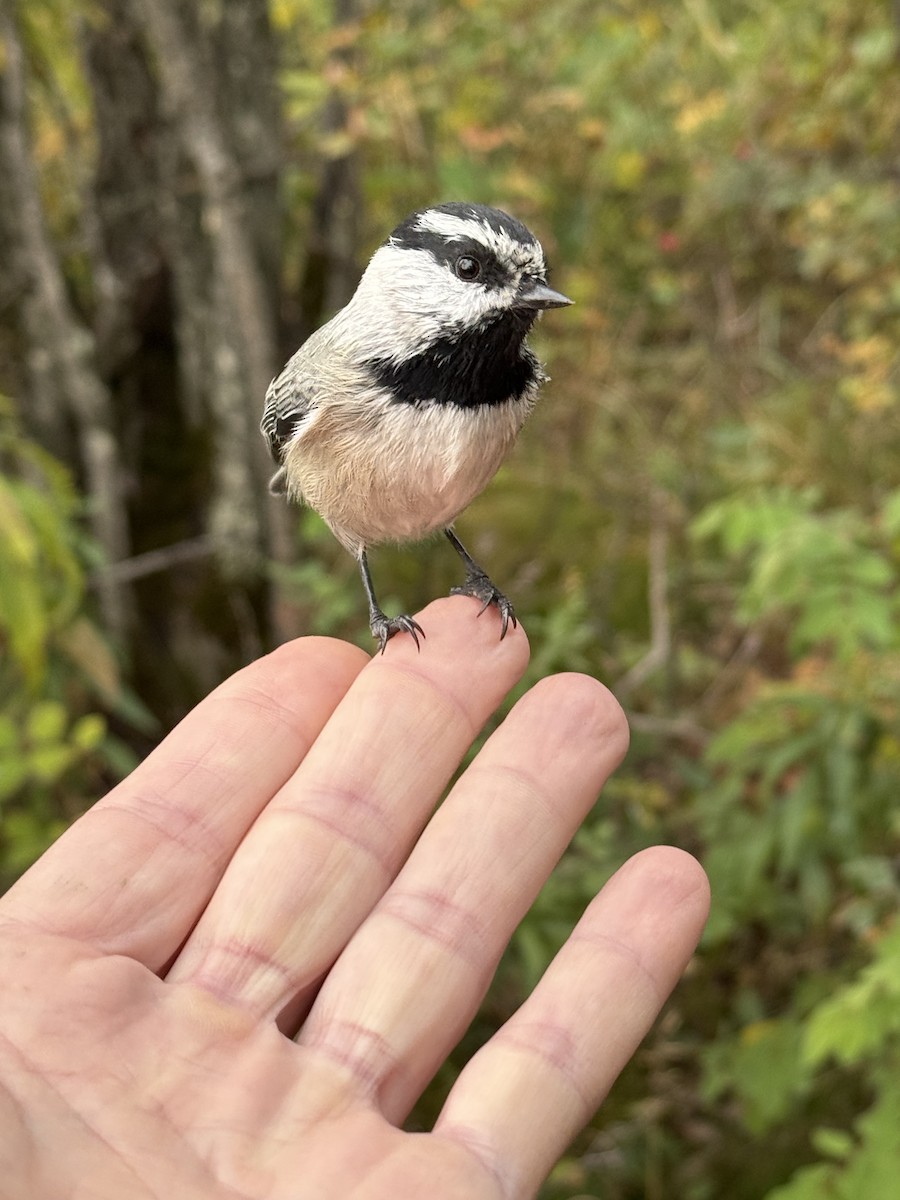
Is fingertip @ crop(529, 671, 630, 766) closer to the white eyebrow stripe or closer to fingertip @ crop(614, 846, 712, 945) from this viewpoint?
fingertip @ crop(614, 846, 712, 945)

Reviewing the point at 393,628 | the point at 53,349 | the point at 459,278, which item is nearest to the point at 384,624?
the point at 393,628

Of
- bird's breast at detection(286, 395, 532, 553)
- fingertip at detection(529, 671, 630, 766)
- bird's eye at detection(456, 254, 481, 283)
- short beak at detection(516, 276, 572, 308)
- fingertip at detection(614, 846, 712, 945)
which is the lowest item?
fingertip at detection(614, 846, 712, 945)

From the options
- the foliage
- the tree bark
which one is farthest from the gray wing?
the tree bark

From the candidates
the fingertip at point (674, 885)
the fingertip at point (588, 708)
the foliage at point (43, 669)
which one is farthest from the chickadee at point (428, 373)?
the foliage at point (43, 669)

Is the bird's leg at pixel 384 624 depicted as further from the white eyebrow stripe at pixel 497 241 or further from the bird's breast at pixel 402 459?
the white eyebrow stripe at pixel 497 241

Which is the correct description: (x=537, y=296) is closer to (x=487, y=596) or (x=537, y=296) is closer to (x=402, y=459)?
(x=402, y=459)

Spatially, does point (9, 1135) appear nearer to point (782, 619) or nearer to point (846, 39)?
point (782, 619)

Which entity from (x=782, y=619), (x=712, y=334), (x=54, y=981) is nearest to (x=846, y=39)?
(x=712, y=334)

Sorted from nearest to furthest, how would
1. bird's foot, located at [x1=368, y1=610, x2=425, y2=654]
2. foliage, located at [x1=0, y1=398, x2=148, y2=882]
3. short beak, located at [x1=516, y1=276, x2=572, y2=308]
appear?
short beak, located at [x1=516, y1=276, x2=572, y2=308] < bird's foot, located at [x1=368, y1=610, x2=425, y2=654] < foliage, located at [x1=0, y1=398, x2=148, y2=882]
